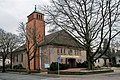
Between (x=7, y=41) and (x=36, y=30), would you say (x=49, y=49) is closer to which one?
(x=36, y=30)

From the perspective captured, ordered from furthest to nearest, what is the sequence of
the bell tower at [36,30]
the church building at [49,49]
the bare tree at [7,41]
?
1. the bare tree at [7,41]
2. the bell tower at [36,30]
3. the church building at [49,49]

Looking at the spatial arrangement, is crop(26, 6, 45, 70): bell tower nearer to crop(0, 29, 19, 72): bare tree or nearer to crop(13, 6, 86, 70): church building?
crop(13, 6, 86, 70): church building

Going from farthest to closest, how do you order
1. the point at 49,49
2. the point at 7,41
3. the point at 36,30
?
the point at 7,41 < the point at 36,30 < the point at 49,49

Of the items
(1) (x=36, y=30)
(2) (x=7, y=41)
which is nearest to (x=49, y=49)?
(1) (x=36, y=30)

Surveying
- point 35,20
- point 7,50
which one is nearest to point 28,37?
point 35,20

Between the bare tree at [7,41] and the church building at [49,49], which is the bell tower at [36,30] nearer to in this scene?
the church building at [49,49]

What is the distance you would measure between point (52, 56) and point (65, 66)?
558 centimetres

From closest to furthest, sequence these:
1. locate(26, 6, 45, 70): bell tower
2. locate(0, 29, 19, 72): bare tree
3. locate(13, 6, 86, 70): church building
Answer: locate(13, 6, 86, 70): church building → locate(26, 6, 45, 70): bell tower → locate(0, 29, 19, 72): bare tree

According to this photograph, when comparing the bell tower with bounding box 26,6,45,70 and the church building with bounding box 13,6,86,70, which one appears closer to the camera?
the church building with bounding box 13,6,86,70

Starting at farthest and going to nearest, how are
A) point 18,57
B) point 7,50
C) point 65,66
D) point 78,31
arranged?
point 18,57 → point 7,50 → point 65,66 → point 78,31

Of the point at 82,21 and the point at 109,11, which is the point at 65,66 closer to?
the point at 82,21

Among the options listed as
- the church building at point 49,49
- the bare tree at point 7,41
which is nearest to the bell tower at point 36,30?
the church building at point 49,49

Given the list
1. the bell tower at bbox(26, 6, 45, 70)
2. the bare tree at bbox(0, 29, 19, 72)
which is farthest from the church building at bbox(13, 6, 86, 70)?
the bare tree at bbox(0, 29, 19, 72)

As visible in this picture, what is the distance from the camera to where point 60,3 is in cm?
2947
